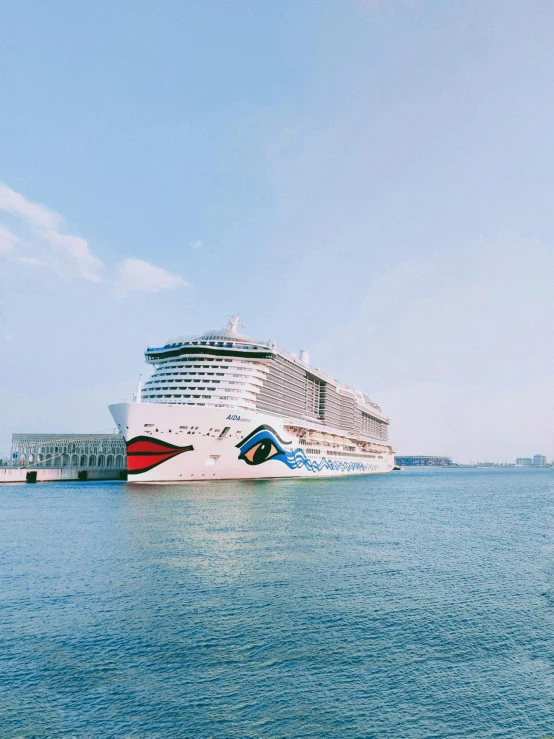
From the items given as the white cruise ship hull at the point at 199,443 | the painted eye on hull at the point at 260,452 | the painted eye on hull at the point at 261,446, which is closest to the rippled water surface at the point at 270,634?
the white cruise ship hull at the point at 199,443

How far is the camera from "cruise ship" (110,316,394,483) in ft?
186

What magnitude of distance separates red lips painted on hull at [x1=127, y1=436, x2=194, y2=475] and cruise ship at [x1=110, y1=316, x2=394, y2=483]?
113 millimetres

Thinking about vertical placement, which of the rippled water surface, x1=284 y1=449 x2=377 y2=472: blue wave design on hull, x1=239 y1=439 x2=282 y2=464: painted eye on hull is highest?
x1=239 y1=439 x2=282 y2=464: painted eye on hull

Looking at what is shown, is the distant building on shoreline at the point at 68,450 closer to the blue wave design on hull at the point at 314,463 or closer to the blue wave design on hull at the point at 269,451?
the blue wave design on hull at the point at 314,463

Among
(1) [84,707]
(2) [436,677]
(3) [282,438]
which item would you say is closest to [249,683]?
(1) [84,707]

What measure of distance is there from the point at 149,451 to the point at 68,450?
54.2m

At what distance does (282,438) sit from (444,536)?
127 ft

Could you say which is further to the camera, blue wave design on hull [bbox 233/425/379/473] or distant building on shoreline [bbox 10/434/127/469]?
distant building on shoreline [bbox 10/434/127/469]

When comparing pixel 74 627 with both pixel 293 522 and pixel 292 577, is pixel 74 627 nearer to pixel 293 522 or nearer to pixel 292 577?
pixel 292 577

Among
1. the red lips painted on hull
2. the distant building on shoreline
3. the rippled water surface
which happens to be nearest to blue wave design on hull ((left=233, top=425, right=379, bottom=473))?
the red lips painted on hull

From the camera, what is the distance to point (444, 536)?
35.2 meters

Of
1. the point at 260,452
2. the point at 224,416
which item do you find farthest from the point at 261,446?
the point at 224,416

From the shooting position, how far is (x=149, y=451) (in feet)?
186

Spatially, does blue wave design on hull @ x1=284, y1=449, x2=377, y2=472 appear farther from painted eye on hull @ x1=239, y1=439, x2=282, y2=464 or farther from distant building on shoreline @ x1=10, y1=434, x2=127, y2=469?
distant building on shoreline @ x1=10, y1=434, x2=127, y2=469
